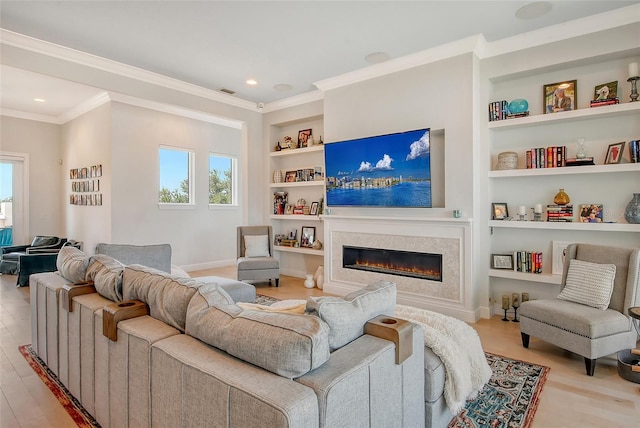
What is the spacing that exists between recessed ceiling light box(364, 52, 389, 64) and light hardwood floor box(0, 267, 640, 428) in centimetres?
311

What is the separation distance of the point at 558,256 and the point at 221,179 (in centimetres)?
584

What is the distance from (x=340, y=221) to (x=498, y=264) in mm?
1991

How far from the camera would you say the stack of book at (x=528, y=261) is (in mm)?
3613

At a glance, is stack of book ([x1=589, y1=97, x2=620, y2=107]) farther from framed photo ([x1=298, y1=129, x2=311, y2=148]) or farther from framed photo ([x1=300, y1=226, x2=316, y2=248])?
framed photo ([x1=300, y1=226, x2=316, y2=248])

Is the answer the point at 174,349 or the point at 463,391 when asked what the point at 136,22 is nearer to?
the point at 174,349

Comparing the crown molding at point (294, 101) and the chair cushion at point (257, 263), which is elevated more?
the crown molding at point (294, 101)

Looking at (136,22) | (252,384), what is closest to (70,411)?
(252,384)

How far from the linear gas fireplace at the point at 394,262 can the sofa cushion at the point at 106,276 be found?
306 cm

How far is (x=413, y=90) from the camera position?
408 cm

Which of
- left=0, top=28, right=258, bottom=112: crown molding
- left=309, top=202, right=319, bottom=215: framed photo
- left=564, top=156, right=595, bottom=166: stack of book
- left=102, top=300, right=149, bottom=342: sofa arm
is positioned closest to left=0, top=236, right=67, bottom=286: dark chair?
left=0, top=28, right=258, bottom=112: crown molding

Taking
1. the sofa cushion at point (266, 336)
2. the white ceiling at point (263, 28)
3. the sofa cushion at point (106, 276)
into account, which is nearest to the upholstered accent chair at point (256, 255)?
the white ceiling at point (263, 28)

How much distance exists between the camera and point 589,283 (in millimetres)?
2775

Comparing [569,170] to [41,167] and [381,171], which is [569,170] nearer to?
[381,171]

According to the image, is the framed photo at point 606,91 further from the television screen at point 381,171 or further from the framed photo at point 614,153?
the television screen at point 381,171
